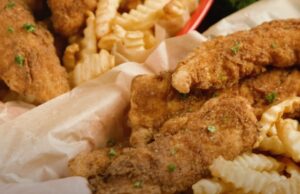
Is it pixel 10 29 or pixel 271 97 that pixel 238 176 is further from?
pixel 10 29

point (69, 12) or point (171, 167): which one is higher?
point (69, 12)

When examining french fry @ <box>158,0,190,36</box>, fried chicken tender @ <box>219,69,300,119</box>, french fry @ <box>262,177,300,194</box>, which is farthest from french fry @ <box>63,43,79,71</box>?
french fry @ <box>262,177,300,194</box>

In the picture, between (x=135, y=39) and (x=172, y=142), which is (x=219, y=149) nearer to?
(x=172, y=142)

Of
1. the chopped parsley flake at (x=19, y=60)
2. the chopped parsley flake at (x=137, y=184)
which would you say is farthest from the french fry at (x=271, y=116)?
the chopped parsley flake at (x=19, y=60)

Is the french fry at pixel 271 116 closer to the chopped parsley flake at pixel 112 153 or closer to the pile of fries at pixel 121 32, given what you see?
the chopped parsley flake at pixel 112 153

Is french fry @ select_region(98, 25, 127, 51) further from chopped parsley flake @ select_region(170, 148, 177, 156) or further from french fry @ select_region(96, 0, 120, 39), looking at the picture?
chopped parsley flake @ select_region(170, 148, 177, 156)

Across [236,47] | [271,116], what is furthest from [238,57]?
[271,116]

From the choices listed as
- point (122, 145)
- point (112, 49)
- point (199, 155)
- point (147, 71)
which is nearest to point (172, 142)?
point (199, 155)
